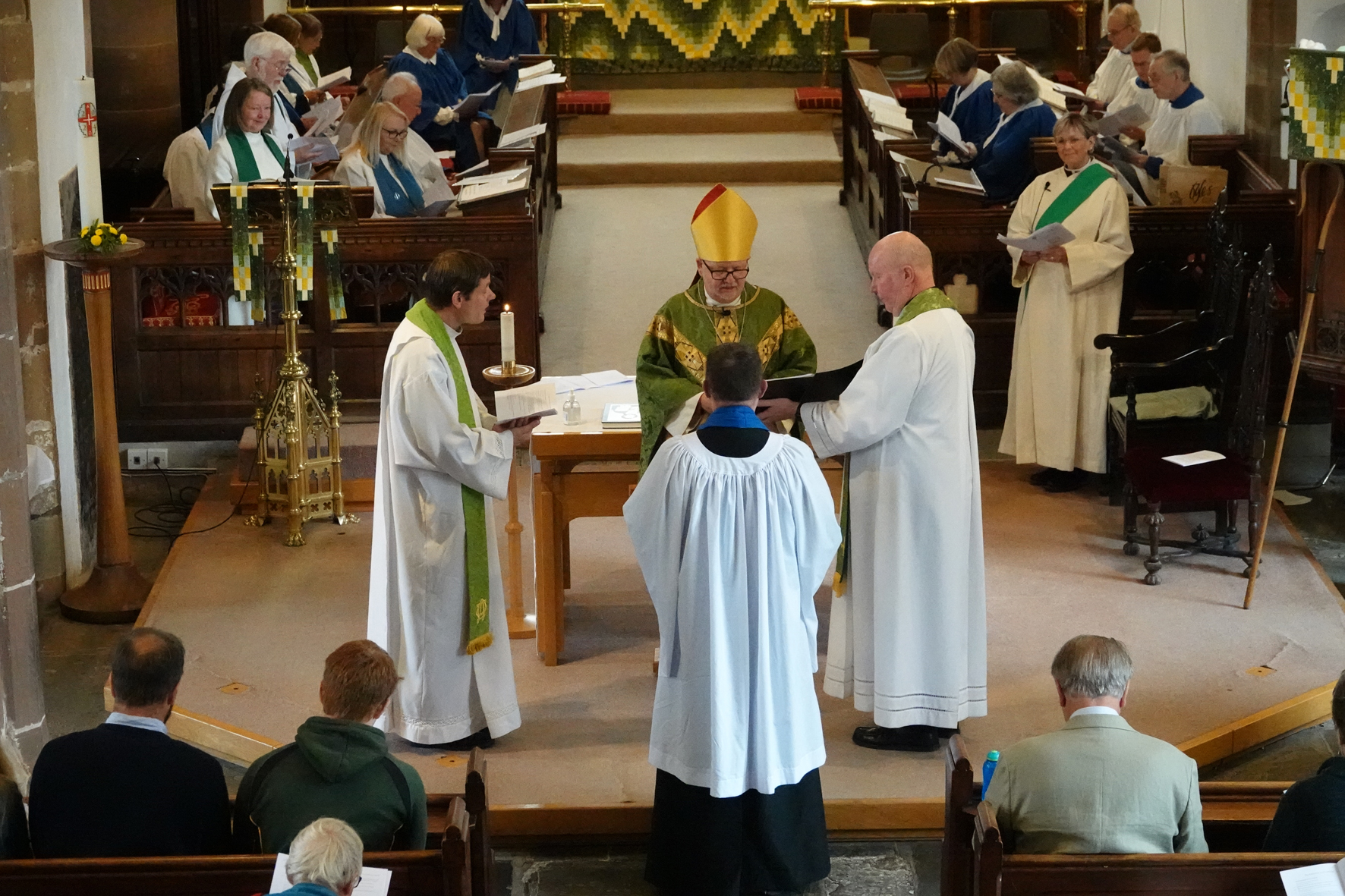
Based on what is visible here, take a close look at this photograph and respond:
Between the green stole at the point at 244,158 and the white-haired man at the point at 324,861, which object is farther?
the green stole at the point at 244,158

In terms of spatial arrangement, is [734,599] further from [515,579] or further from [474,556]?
[515,579]

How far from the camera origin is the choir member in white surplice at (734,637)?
4.39m

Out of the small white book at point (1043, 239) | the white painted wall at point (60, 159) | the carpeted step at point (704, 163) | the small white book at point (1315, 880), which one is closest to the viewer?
the small white book at point (1315, 880)

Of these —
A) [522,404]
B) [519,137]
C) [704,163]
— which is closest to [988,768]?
[522,404]

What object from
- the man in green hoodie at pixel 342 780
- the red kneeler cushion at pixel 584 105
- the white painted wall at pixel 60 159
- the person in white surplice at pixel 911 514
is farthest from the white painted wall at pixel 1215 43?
the man in green hoodie at pixel 342 780

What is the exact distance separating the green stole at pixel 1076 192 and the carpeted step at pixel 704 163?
5.28 m

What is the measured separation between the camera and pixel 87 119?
700 cm

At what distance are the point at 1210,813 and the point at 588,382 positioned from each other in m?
3.04

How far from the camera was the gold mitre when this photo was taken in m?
5.18

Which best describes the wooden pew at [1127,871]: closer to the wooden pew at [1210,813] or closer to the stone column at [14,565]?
the wooden pew at [1210,813]

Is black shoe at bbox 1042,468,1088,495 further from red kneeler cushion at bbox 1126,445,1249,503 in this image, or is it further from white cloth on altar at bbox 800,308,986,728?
white cloth on altar at bbox 800,308,986,728

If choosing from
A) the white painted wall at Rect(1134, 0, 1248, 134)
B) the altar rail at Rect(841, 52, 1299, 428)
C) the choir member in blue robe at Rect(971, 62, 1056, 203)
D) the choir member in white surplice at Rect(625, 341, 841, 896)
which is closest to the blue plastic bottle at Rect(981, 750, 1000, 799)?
the choir member in white surplice at Rect(625, 341, 841, 896)

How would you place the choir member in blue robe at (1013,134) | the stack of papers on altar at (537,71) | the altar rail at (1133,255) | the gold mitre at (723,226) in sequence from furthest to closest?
1. the stack of papers on altar at (537,71)
2. the choir member in blue robe at (1013,134)
3. the altar rail at (1133,255)
4. the gold mitre at (723,226)

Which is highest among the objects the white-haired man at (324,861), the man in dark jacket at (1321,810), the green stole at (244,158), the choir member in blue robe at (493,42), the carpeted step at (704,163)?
the choir member in blue robe at (493,42)
